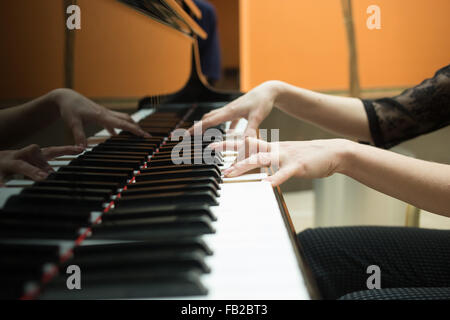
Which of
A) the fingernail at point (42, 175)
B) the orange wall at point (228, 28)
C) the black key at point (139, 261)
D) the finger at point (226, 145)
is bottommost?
the black key at point (139, 261)

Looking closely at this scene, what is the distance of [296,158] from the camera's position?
667 mm

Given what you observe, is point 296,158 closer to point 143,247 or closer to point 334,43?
point 143,247

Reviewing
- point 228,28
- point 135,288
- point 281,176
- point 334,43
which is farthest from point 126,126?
point 228,28

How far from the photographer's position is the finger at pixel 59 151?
542 millimetres

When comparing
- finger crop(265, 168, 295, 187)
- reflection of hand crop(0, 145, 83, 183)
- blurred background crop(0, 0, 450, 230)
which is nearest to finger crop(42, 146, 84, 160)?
reflection of hand crop(0, 145, 83, 183)

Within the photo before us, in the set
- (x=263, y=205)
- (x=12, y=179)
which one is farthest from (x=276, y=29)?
(x=12, y=179)

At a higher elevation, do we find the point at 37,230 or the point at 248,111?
A: the point at 248,111

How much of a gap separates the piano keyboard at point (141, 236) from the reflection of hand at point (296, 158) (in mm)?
43

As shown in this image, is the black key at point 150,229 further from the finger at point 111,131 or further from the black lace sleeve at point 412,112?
the black lace sleeve at point 412,112

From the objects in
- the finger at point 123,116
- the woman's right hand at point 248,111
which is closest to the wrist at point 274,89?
the woman's right hand at point 248,111

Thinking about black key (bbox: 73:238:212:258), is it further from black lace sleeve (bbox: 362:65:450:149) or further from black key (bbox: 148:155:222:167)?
black lace sleeve (bbox: 362:65:450:149)

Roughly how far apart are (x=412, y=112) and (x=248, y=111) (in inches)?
21.4

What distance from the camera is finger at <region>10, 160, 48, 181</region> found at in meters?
0.48
